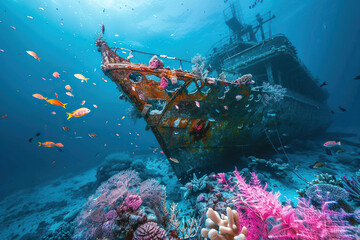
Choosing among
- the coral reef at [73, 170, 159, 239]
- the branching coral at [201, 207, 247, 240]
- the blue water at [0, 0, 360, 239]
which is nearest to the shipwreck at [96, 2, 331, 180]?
the coral reef at [73, 170, 159, 239]

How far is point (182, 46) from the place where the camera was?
124ft

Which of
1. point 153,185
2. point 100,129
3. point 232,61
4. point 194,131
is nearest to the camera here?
point 153,185

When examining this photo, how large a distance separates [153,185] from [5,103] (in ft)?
185

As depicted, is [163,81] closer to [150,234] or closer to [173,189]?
[150,234]

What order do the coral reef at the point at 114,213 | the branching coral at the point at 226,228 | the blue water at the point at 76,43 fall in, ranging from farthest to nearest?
the blue water at the point at 76,43 → the coral reef at the point at 114,213 → the branching coral at the point at 226,228

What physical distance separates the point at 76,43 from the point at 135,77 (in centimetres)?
4963

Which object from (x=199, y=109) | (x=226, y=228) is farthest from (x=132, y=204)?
(x=199, y=109)

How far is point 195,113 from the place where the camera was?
16.4ft

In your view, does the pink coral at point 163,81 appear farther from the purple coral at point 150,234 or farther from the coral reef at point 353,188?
the coral reef at point 353,188

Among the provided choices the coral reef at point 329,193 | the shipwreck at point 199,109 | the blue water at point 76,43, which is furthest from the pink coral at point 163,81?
the blue water at point 76,43

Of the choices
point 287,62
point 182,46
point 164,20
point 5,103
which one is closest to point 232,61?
point 287,62

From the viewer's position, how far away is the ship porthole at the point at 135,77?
4.19 metres

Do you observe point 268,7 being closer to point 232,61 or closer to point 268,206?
point 232,61

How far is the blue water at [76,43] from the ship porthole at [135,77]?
52.1 ft
